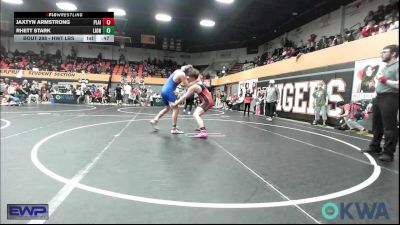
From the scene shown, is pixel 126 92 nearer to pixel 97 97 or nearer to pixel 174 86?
pixel 97 97

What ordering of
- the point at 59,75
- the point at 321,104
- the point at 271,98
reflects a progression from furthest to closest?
the point at 59,75 → the point at 271,98 → the point at 321,104

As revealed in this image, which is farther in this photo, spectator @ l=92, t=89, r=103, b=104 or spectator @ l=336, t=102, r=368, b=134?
spectator @ l=92, t=89, r=103, b=104

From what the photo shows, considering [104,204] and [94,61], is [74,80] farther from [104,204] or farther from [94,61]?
[104,204]

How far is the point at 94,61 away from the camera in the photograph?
29344mm

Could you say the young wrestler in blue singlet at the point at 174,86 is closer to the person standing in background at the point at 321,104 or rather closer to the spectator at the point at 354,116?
the spectator at the point at 354,116

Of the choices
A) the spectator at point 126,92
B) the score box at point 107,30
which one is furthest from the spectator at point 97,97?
the score box at point 107,30

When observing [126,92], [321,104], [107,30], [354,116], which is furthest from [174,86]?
[126,92]

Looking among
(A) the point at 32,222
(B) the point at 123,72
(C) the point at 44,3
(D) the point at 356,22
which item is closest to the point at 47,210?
(A) the point at 32,222

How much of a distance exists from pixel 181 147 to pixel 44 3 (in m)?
15.2
